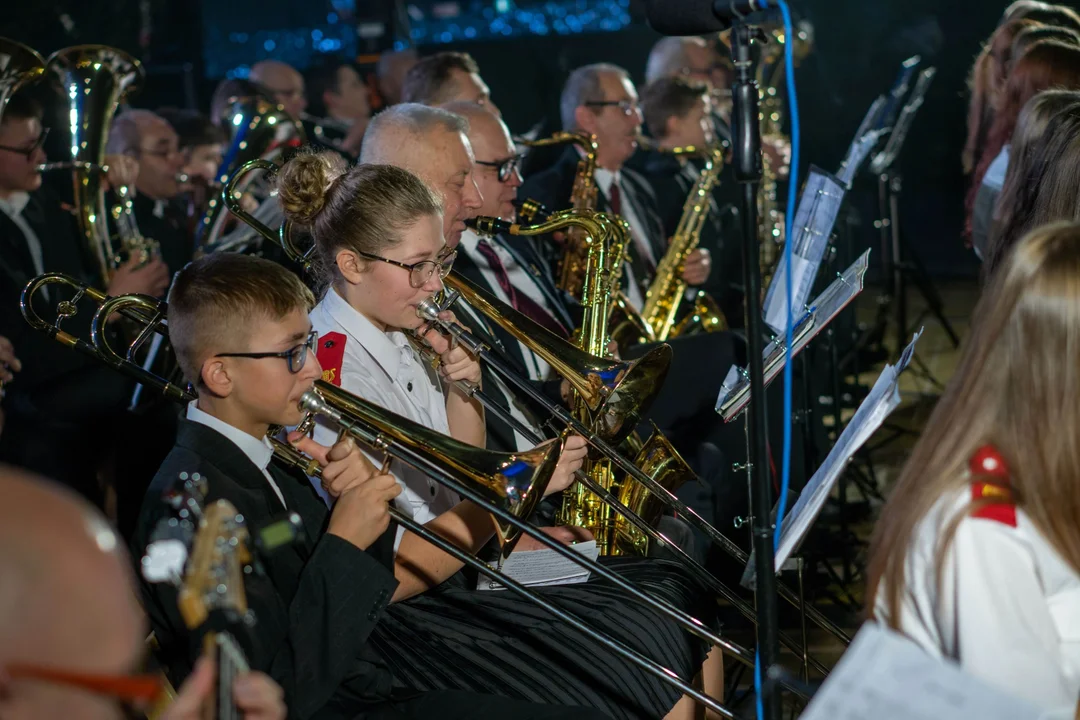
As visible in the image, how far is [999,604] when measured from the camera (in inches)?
59.1

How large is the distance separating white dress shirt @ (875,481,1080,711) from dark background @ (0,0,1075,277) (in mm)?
5133

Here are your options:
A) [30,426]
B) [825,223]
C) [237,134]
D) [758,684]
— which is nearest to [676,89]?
[237,134]

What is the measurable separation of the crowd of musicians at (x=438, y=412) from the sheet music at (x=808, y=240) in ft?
1.13

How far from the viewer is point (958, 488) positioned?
5.18 ft

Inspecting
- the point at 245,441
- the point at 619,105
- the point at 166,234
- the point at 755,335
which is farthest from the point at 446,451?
the point at 619,105

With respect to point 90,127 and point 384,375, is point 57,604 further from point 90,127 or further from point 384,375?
point 90,127

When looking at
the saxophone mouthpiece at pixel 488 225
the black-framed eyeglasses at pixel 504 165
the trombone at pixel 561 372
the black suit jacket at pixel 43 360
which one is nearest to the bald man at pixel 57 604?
the trombone at pixel 561 372

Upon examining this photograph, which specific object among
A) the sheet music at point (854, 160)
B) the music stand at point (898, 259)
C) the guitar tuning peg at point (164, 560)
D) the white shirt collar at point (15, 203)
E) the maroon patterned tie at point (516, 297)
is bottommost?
the music stand at point (898, 259)

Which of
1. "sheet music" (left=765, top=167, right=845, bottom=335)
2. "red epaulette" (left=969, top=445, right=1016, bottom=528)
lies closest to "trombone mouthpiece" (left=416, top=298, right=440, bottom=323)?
"sheet music" (left=765, top=167, right=845, bottom=335)

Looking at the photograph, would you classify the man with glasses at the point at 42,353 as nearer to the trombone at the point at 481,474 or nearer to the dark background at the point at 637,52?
the trombone at the point at 481,474

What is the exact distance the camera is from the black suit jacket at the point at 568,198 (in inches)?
195

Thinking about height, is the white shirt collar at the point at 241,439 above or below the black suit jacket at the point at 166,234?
above

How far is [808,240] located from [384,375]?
45.2 inches

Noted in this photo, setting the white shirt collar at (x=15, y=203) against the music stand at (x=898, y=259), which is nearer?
the white shirt collar at (x=15, y=203)
